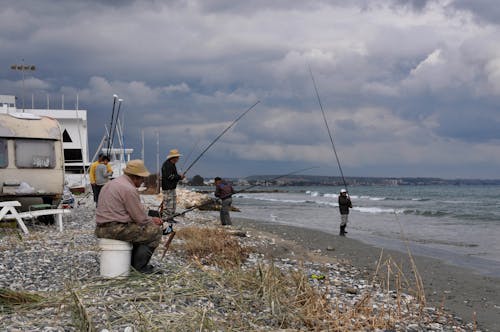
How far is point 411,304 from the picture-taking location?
768 cm

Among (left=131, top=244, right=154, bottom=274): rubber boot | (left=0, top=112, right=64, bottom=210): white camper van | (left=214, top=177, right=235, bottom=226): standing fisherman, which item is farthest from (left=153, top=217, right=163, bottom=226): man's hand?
(left=214, top=177, right=235, bottom=226): standing fisherman

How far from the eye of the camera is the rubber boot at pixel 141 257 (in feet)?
24.6

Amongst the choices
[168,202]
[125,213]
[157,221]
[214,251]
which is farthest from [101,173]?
[125,213]

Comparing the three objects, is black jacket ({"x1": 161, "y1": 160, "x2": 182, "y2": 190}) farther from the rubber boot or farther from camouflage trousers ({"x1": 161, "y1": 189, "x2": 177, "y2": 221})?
the rubber boot

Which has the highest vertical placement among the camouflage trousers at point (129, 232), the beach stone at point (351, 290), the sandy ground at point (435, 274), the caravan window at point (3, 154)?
the caravan window at point (3, 154)

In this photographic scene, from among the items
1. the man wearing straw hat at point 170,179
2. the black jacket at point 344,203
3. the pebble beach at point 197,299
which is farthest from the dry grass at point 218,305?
the black jacket at point 344,203

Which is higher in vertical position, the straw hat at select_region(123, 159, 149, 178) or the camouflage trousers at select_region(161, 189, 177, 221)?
the straw hat at select_region(123, 159, 149, 178)

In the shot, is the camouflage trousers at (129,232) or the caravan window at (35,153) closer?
the camouflage trousers at (129,232)

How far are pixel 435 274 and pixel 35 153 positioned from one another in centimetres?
1045

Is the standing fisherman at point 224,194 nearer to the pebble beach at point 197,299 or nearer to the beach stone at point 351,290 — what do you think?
the pebble beach at point 197,299

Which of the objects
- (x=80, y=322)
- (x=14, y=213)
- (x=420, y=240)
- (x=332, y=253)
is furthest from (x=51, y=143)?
(x=420, y=240)

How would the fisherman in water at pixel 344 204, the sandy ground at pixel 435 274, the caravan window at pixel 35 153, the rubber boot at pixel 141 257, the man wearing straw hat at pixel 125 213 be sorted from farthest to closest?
the fisherman in water at pixel 344 204 < the caravan window at pixel 35 153 < the sandy ground at pixel 435 274 < the rubber boot at pixel 141 257 < the man wearing straw hat at pixel 125 213

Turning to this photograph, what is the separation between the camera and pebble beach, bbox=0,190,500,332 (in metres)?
5.69

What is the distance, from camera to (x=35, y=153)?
46.6 ft
